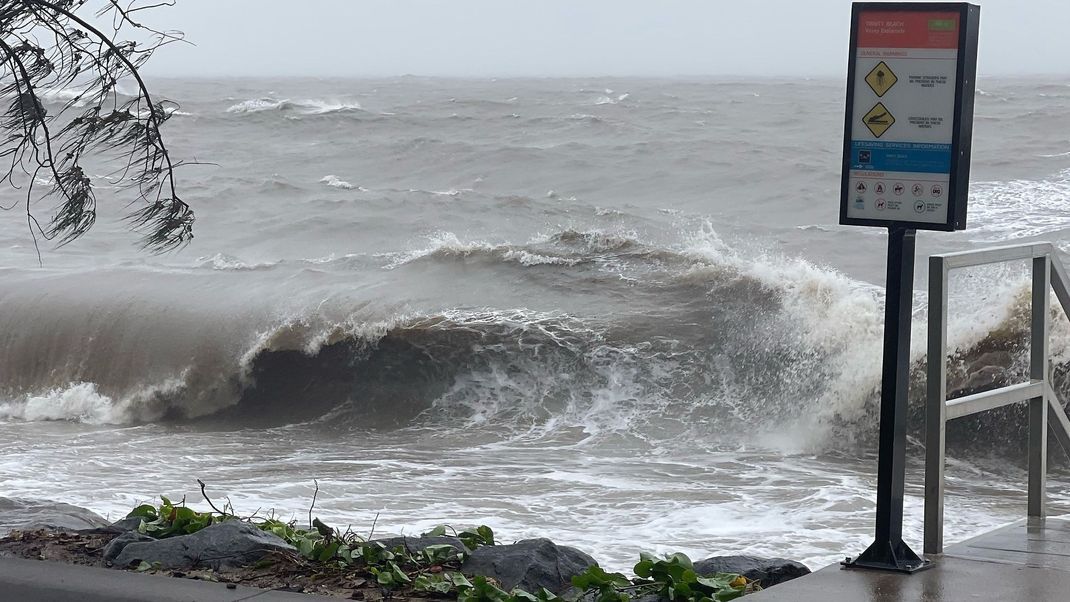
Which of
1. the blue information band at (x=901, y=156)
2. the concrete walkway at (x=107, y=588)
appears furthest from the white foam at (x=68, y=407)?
the blue information band at (x=901, y=156)

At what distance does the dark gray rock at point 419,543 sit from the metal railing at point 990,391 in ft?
6.01

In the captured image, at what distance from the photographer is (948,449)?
36.4ft

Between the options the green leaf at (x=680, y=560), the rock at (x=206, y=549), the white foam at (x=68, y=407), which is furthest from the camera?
the white foam at (x=68, y=407)

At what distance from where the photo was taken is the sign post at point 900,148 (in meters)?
4.15

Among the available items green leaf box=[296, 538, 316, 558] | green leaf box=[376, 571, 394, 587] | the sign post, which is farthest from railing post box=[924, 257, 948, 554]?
green leaf box=[296, 538, 316, 558]

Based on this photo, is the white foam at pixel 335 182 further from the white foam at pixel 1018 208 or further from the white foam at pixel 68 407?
the white foam at pixel 68 407

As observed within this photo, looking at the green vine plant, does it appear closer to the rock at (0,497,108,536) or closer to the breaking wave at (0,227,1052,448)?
the rock at (0,497,108,536)

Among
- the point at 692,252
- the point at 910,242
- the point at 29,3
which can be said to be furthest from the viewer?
the point at 692,252

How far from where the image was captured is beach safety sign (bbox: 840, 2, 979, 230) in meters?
4.14

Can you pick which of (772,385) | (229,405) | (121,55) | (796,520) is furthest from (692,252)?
(121,55)

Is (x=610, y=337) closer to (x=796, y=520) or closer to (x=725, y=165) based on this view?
(x=796, y=520)

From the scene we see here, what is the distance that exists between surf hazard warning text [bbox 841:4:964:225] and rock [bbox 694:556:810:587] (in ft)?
4.68

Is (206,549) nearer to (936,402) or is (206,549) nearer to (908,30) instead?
(936,402)

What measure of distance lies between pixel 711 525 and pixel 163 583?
4523 mm
